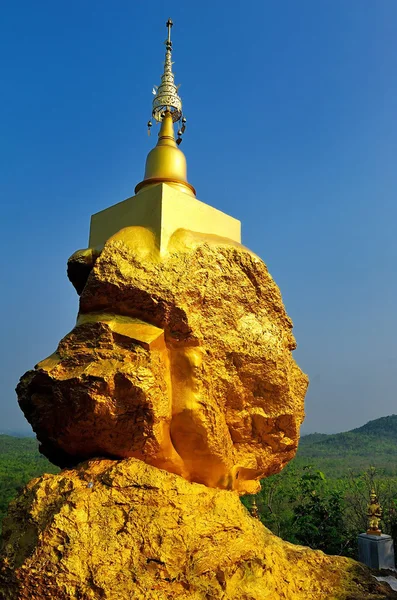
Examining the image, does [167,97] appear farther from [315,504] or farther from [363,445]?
[363,445]

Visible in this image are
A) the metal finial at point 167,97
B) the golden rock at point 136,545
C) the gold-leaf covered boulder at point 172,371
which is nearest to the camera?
the golden rock at point 136,545

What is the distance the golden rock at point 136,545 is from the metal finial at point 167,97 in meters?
5.36

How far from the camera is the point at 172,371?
16.6ft

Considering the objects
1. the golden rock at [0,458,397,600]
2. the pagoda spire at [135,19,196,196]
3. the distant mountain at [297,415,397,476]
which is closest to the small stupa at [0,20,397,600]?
the golden rock at [0,458,397,600]

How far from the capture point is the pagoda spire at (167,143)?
→ 22.2ft

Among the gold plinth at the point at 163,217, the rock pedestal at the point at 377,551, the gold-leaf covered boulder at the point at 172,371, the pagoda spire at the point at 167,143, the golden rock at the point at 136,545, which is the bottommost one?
the rock pedestal at the point at 377,551

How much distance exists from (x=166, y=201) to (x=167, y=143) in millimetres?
1968

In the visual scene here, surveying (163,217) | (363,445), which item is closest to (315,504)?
(163,217)

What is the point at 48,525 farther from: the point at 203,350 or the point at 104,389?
the point at 203,350

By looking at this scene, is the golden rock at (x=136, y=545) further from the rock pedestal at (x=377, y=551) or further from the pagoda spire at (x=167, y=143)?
the rock pedestal at (x=377, y=551)

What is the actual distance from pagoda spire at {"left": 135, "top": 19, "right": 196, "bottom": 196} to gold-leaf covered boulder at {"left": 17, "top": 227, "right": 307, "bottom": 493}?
1.41 m

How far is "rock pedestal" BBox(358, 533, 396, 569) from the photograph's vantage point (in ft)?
30.4

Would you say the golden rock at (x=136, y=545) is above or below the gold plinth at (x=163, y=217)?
below

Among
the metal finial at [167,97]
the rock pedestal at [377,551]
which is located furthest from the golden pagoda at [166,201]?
the rock pedestal at [377,551]
